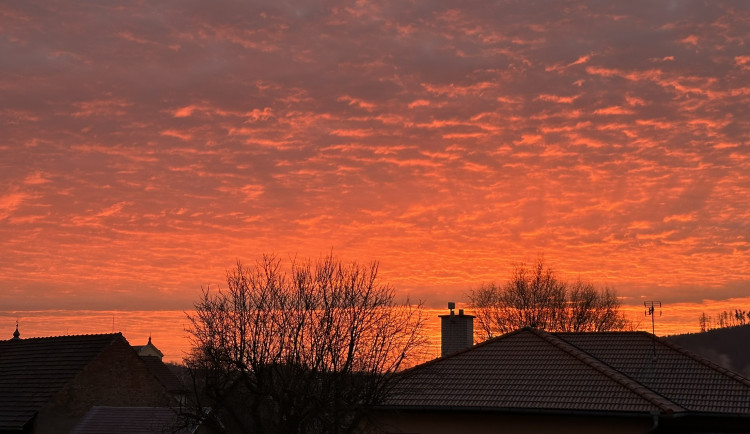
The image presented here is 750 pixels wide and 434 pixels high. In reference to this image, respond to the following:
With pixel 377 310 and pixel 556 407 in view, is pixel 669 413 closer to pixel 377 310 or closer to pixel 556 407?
pixel 556 407

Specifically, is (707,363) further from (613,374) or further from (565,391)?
(565,391)

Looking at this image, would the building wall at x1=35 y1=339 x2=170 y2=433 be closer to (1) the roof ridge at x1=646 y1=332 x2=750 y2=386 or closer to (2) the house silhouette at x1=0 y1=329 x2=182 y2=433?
(2) the house silhouette at x1=0 y1=329 x2=182 y2=433

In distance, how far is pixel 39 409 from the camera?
35.8 meters

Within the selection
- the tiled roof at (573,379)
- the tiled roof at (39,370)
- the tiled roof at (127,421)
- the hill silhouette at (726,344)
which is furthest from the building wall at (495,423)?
the hill silhouette at (726,344)

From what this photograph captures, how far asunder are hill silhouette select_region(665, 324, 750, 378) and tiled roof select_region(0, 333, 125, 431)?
107123 millimetres

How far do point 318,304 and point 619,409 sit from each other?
35.0ft

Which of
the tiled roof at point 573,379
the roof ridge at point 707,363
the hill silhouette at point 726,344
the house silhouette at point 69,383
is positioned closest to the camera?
the tiled roof at point 573,379

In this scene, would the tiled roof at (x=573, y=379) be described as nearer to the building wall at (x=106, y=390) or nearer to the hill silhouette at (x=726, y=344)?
the building wall at (x=106, y=390)

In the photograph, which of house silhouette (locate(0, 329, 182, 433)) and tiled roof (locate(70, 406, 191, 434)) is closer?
tiled roof (locate(70, 406, 191, 434))

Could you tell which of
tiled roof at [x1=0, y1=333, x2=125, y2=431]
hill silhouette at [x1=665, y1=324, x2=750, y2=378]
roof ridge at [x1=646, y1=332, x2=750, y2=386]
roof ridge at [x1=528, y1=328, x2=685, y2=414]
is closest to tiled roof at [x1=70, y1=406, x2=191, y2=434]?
tiled roof at [x1=0, y1=333, x2=125, y2=431]

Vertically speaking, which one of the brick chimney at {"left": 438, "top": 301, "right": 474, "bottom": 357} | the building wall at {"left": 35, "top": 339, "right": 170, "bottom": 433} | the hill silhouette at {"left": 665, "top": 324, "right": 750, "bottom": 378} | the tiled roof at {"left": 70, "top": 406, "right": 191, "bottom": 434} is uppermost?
the hill silhouette at {"left": 665, "top": 324, "right": 750, "bottom": 378}

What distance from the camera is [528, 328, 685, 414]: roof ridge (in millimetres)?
25578

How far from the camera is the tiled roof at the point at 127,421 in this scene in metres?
33.4

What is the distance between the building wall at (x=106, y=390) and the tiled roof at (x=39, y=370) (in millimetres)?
354
